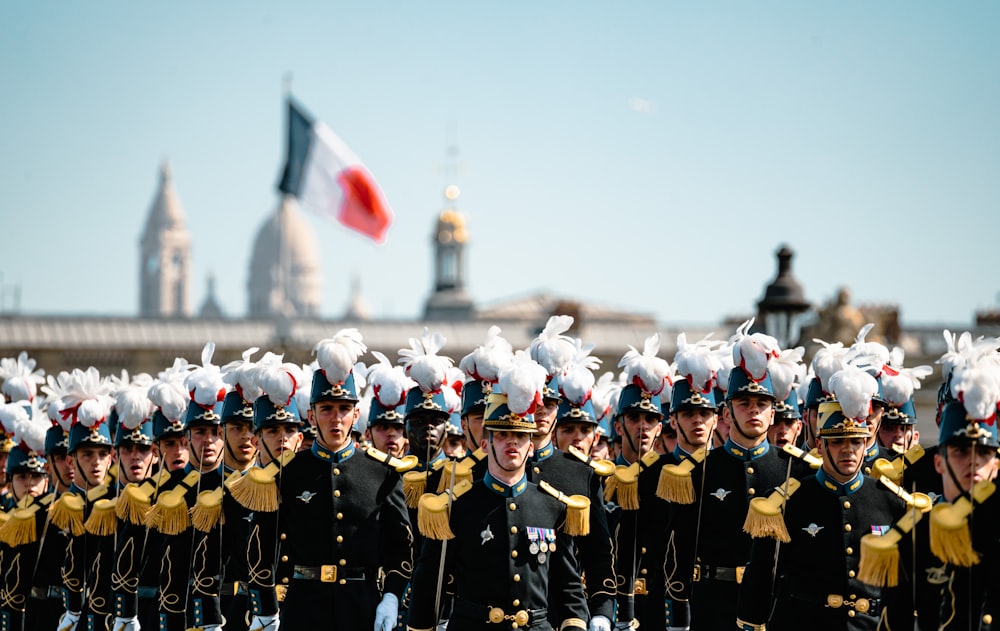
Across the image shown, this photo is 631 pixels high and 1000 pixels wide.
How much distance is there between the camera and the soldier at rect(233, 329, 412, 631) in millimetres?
13094

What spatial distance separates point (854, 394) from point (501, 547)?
7.81 feet

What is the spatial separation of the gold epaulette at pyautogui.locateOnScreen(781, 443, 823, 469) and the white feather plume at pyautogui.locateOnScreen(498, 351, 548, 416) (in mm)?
2405

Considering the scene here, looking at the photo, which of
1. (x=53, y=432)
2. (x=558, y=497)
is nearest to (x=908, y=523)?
(x=558, y=497)

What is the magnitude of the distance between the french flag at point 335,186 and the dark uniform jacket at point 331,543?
1047 inches

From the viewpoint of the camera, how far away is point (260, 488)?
13250 millimetres

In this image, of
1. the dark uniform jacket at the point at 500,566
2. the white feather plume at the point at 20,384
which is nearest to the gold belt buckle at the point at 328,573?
the dark uniform jacket at the point at 500,566

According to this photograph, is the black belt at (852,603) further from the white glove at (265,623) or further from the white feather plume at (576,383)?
the white feather plume at (576,383)

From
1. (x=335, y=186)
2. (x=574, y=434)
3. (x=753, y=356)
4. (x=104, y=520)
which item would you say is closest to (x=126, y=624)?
(x=104, y=520)

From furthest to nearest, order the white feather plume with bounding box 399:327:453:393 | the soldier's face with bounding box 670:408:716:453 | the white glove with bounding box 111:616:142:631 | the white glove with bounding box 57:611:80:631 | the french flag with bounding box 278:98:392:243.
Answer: the french flag with bounding box 278:98:392:243
the white glove with bounding box 57:611:80:631
the white glove with bounding box 111:616:142:631
the white feather plume with bounding box 399:327:453:393
the soldier's face with bounding box 670:408:716:453

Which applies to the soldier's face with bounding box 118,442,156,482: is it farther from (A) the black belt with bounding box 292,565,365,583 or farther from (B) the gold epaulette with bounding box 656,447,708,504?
(B) the gold epaulette with bounding box 656,447,708,504

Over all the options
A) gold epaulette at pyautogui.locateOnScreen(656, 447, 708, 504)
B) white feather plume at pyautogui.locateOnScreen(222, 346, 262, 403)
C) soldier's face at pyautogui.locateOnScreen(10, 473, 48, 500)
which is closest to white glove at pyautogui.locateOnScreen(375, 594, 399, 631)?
gold epaulette at pyautogui.locateOnScreen(656, 447, 708, 504)

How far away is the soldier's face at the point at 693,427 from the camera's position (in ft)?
46.3

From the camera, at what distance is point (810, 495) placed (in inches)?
462

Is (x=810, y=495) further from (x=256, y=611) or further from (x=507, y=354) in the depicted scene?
(x=256, y=611)
